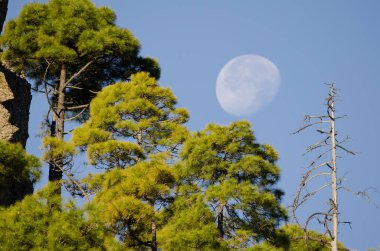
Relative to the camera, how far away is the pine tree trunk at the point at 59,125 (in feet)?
55.6

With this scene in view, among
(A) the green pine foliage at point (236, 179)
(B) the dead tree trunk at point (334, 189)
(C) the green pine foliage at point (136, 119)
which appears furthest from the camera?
(C) the green pine foliage at point (136, 119)

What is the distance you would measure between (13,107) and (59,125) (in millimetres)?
2496

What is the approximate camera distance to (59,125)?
18.1 m

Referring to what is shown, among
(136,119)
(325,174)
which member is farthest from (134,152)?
(325,174)

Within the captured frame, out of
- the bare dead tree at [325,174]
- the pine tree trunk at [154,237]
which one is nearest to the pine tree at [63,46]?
the pine tree trunk at [154,237]

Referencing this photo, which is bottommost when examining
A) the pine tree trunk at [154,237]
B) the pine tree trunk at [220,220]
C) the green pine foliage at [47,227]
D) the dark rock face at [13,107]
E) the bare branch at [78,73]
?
the green pine foliage at [47,227]

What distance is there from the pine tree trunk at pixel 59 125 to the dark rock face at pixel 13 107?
1.37 meters

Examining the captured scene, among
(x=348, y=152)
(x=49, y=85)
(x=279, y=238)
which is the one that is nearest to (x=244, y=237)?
(x=279, y=238)

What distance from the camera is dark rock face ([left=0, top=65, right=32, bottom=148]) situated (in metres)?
15.1

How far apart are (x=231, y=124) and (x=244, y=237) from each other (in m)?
3.04

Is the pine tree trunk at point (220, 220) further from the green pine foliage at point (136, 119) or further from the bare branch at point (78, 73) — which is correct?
the bare branch at point (78, 73)

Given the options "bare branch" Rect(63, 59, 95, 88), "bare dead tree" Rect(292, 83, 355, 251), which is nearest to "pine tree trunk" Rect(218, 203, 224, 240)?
"bare dead tree" Rect(292, 83, 355, 251)

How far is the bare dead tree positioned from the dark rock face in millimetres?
9710

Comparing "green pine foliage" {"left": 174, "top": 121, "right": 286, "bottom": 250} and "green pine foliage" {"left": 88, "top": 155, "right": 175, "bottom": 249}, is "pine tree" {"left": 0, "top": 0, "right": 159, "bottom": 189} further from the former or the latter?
"green pine foliage" {"left": 174, "top": 121, "right": 286, "bottom": 250}
